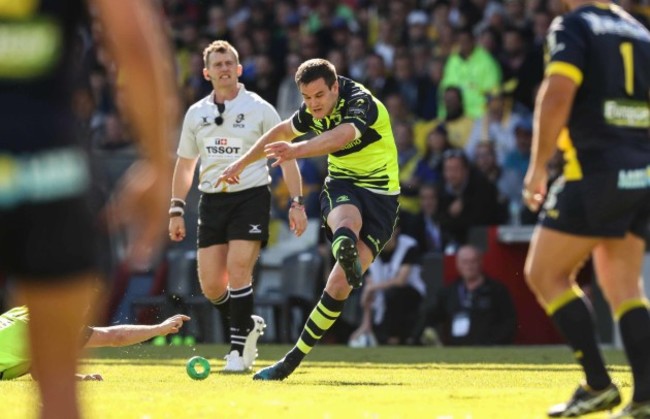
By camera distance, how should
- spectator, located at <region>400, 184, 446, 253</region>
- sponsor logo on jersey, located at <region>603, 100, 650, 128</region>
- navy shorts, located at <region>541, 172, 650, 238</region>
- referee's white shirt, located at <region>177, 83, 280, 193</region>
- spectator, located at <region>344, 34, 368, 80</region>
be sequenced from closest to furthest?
1. navy shorts, located at <region>541, 172, 650, 238</region>
2. sponsor logo on jersey, located at <region>603, 100, 650, 128</region>
3. referee's white shirt, located at <region>177, 83, 280, 193</region>
4. spectator, located at <region>400, 184, 446, 253</region>
5. spectator, located at <region>344, 34, 368, 80</region>

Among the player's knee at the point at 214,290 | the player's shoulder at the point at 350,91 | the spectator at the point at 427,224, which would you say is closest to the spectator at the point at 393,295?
the spectator at the point at 427,224

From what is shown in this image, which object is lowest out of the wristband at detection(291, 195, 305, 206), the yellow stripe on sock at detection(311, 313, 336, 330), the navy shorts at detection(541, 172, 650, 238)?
the yellow stripe on sock at detection(311, 313, 336, 330)

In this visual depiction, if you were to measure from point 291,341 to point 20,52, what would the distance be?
46.2ft

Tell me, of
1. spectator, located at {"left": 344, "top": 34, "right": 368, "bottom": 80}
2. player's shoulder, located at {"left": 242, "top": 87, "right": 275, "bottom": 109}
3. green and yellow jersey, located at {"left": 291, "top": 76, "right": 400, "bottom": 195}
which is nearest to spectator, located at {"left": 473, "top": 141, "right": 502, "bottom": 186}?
spectator, located at {"left": 344, "top": 34, "right": 368, "bottom": 80}

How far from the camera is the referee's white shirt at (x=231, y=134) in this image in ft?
39.6

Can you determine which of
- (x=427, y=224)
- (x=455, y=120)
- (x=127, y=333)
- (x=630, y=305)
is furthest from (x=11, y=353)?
(x=455, y=120)

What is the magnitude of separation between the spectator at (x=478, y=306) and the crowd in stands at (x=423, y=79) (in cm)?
100

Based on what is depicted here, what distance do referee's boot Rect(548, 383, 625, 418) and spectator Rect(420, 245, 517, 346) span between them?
9.40 metres

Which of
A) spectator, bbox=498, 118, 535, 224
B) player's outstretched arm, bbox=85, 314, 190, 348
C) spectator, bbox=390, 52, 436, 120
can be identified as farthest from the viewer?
spectator, bbox=390, 52, 436, 120

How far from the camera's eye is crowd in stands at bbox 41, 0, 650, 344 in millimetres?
17984

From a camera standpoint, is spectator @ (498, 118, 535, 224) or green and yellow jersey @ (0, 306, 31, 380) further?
spectator @ (498, 118, 535, 224)

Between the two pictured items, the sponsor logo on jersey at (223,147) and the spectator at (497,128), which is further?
the spectator at (497,128)

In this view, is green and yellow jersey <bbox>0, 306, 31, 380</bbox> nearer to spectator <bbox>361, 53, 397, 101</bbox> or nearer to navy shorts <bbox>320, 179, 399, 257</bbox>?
navy shorts <bbox>320, 179, 399, 257</bbox>

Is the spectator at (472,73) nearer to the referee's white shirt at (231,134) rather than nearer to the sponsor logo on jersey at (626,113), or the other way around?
the referee's white shirt at (231,134)
